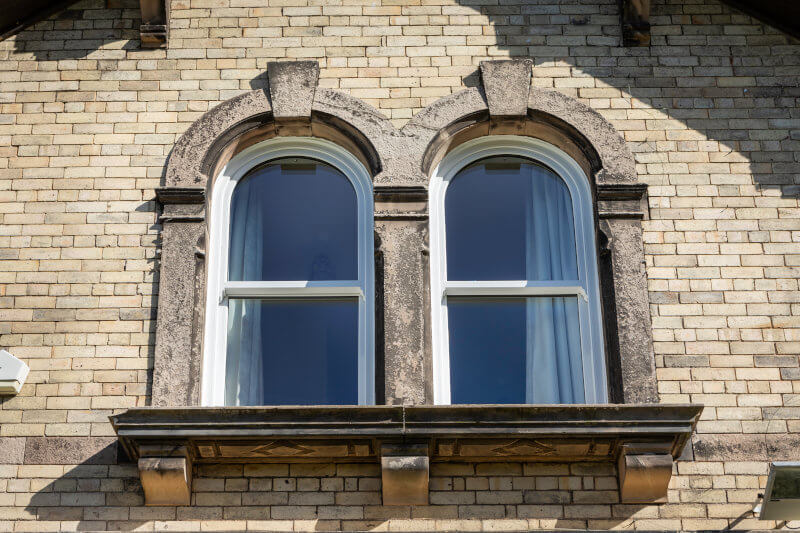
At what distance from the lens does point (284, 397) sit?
7414 mm

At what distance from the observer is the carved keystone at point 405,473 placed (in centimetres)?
664

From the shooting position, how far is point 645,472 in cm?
669

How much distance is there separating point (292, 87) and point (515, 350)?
7.62ft

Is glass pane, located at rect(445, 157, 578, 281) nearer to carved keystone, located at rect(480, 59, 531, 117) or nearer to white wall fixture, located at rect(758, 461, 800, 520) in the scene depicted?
carved keystone, located at rect(480, 59, 531, 117)

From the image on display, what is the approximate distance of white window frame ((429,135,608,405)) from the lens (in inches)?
294

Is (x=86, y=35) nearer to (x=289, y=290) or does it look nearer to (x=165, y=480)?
(x=289, y=290)

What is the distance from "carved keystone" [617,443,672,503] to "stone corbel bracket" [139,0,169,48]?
4.21 meters

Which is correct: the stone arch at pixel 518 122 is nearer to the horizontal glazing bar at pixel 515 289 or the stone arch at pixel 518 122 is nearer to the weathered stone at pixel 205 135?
the horizontal glazing bar at pixel 515 289

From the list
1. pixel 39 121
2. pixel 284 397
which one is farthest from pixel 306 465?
pixel 39 121

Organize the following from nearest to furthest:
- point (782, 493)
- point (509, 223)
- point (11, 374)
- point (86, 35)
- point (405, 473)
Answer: point (782, 493) < point (405, 473) < point (11, 374) < point (509, 223) < point (86, 35)

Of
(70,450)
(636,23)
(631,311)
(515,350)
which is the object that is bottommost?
(70,450)

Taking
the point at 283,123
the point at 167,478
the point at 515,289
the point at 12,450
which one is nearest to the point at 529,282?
the point at 515,289

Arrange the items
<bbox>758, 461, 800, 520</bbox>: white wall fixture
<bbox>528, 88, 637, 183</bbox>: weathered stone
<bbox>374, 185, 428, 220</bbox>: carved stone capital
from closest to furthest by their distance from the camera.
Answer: <bbox>758, 461, 800, 520</bbox>: white wall fixture, <bbox>374, 185, 428, 220</bbox>: carved stone capital, <bbox>528, 88, 637, 183</bbox>: weathered stone

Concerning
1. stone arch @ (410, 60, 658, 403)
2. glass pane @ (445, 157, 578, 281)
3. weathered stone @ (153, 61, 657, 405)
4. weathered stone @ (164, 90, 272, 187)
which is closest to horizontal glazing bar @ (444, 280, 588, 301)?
glass pane @ (445, 157, 578, 281)
